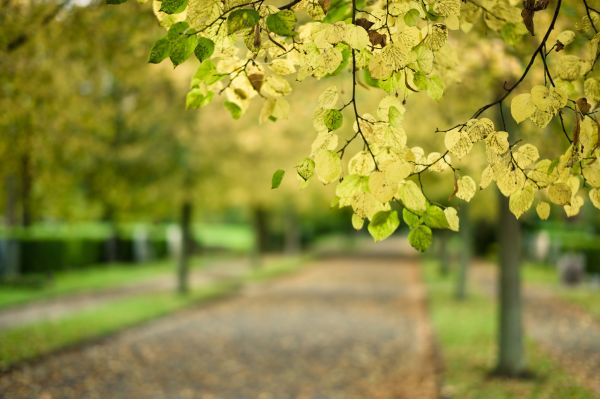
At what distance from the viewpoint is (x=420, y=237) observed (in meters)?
2.25

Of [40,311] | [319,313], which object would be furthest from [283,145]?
[40,311]

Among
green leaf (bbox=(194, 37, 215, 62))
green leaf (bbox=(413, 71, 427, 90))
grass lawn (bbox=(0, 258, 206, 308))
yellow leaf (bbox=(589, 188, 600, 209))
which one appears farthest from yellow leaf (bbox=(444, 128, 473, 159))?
grass lawn (bbox=(0, 258, 206, 308))

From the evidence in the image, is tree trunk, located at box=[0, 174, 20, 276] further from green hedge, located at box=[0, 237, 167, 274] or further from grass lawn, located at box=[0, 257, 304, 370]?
grass lawn, located at box=[0, 257, 304, 370]

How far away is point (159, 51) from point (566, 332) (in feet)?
38.8

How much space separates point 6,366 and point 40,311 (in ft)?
19.2

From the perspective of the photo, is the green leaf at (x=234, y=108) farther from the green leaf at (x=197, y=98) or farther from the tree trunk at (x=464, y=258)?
the tree trunk at (x=464, y=258)

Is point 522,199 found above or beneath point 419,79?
beneath

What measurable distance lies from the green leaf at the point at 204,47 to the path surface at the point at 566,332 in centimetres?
702

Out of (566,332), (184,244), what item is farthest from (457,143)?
(184,244)

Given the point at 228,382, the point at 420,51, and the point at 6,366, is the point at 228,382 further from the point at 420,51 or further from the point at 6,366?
the point at 420,51

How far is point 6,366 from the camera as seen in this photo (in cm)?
853

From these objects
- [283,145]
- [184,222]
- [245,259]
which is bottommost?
[245,259]

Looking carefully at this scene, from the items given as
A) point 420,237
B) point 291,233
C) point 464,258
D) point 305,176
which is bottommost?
point 464,258

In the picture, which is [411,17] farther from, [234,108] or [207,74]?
[234,108]
